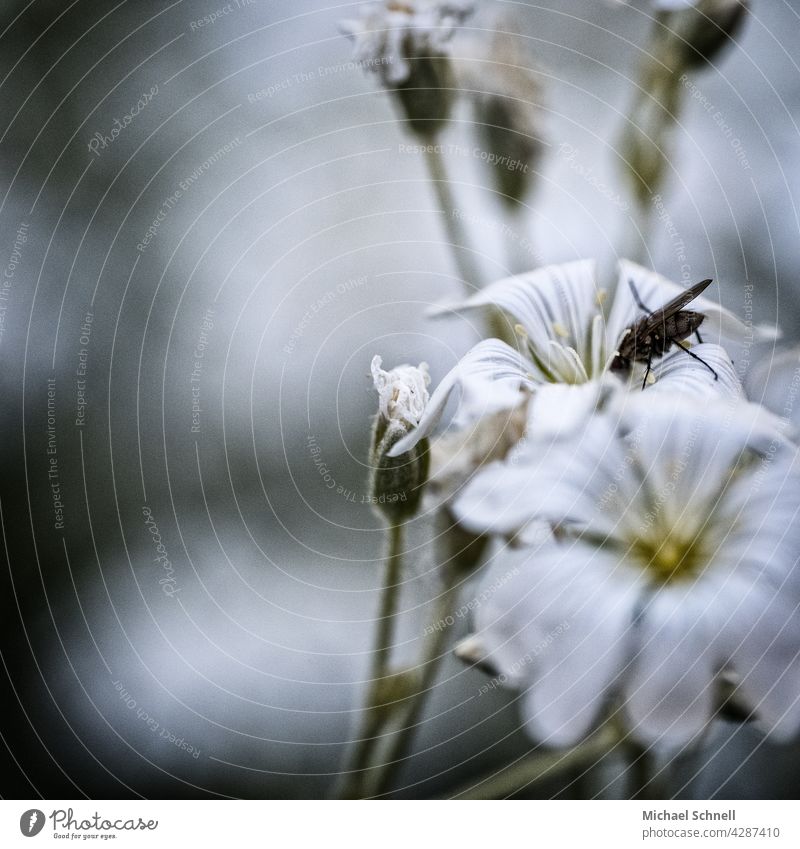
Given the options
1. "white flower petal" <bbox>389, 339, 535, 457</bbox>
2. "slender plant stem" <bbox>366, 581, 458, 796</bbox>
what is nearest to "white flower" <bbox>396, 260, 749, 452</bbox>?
"white flower petal" <bbox>389, 339, 535, 457</bbox>

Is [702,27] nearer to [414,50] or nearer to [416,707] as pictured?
[414,50]

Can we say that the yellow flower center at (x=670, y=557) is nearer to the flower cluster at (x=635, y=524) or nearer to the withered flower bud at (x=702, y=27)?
the flower cluster at (x=635, y=524)

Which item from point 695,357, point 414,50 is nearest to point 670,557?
point 695,357

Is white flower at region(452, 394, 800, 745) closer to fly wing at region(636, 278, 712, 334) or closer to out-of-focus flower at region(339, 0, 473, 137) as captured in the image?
fly wing at region(636, 278, 712, 334)

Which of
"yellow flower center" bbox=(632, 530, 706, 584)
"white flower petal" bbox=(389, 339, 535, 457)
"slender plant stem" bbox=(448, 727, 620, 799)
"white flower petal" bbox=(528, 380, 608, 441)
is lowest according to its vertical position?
"slender plant stem" bbox=(448, 727, 620, 799)

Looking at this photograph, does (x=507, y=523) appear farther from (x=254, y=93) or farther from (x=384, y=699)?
(x=254, y=93)

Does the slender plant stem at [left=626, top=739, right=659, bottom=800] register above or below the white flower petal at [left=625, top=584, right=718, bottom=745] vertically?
below
